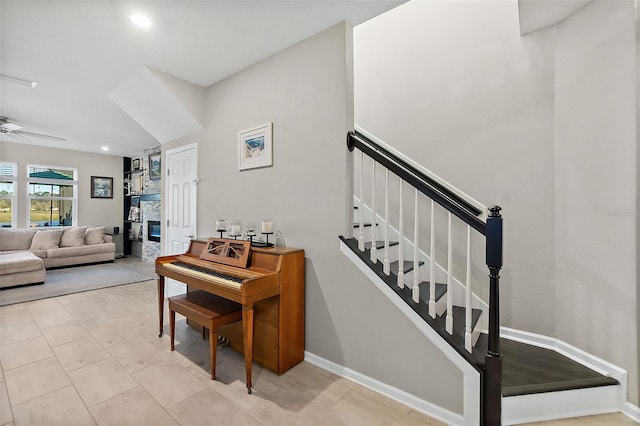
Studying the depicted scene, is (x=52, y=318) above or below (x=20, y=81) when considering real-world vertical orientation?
below

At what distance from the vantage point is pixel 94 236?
640 centimetres

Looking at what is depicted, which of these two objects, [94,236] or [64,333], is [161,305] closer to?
[64,333]

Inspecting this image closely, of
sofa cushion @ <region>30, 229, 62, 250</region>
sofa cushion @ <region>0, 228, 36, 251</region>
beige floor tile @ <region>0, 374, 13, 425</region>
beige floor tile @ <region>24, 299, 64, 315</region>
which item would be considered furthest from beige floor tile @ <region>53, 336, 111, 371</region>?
sofa cushion @ <region>0, 228, 36, 251</region>

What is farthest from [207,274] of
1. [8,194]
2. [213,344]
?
[8,194]

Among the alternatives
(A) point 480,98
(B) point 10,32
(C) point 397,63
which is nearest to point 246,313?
(A) point 480,98

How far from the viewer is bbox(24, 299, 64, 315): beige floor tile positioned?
134 inches

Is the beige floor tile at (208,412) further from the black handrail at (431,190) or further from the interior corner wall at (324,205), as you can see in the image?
the black handrail at (431,190)

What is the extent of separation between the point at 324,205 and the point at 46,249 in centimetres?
672

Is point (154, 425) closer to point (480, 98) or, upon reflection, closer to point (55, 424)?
point (55, 424)

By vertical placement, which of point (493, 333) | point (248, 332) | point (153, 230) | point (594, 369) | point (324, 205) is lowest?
point (594, 369)

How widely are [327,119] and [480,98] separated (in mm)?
1408

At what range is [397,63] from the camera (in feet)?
9.50

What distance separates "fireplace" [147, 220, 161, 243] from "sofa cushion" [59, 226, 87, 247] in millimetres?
1370

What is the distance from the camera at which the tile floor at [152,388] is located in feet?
5.55
